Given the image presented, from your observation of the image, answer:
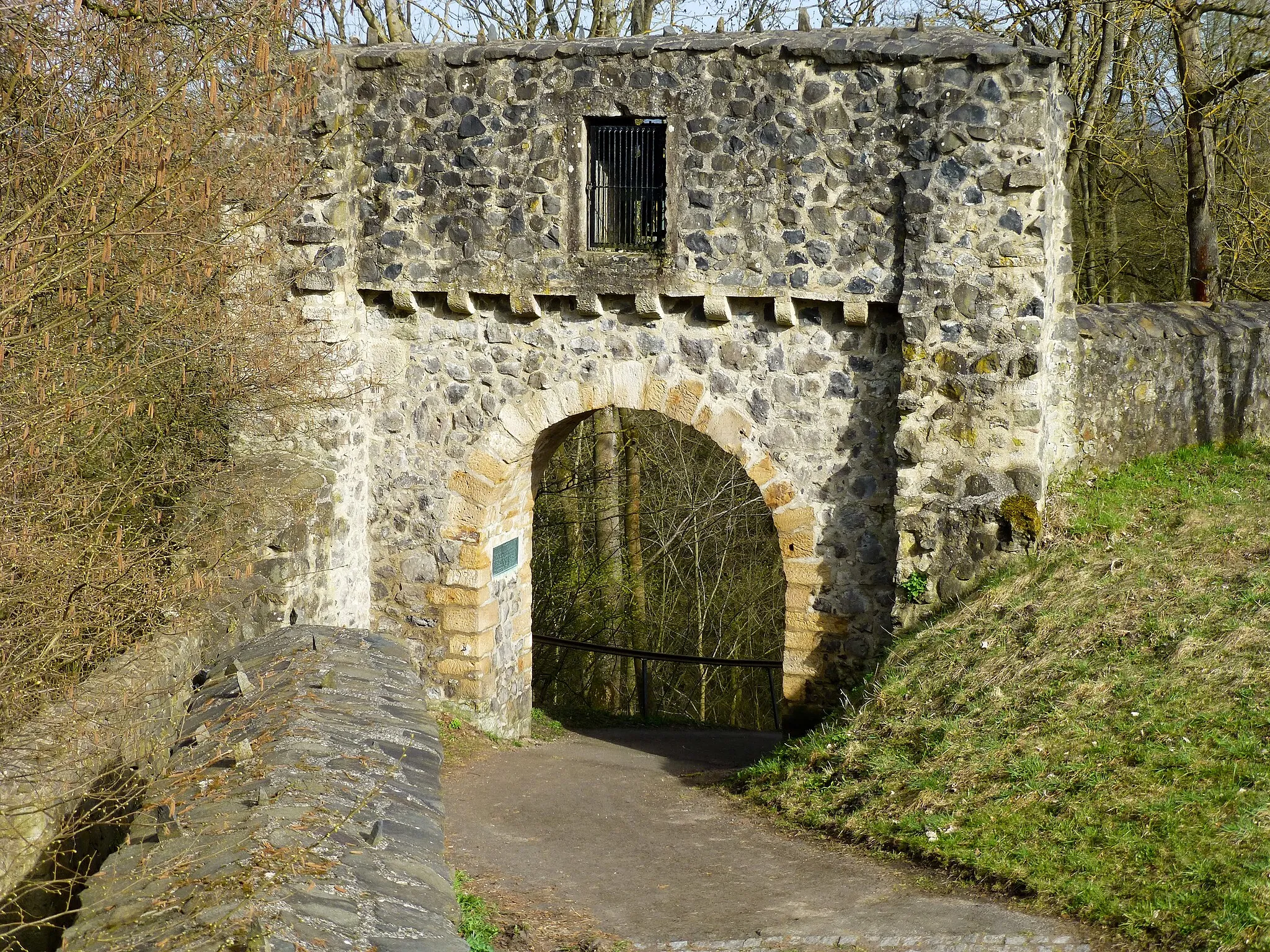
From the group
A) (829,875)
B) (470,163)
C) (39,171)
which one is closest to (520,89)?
(470,163)

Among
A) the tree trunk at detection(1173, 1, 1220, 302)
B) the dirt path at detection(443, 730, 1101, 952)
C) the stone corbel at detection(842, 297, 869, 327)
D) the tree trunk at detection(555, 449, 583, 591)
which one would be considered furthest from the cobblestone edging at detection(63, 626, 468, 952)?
the tree trunk at detection(555, 449, 583, 591)

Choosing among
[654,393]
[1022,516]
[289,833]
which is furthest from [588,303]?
[289,833]

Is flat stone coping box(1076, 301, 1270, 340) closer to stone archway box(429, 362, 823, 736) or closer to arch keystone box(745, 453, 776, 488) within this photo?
arch keystone box(745, 453, 776, 488)

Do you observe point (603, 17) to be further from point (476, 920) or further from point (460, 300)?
point (476, 920)

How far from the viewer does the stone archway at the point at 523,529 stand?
7.96 m

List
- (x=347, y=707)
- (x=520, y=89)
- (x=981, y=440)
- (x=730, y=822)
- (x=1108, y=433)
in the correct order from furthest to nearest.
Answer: (x=1108, y=433), (x=520, y=89), (x=981, y=440), (x=730, y=822), (x=347, y=707)

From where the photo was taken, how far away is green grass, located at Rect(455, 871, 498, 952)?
207 inches

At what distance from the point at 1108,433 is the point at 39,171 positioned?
6.69m

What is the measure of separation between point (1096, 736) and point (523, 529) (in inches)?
182

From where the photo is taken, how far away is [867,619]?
7855 mm

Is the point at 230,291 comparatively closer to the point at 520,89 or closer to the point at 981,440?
the point at 520,89

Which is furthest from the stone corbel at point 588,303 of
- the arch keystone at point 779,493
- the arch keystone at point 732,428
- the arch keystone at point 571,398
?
the arch keystone at point 779,493

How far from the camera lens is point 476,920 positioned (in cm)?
550

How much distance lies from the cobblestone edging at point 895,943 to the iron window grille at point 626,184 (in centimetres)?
438
